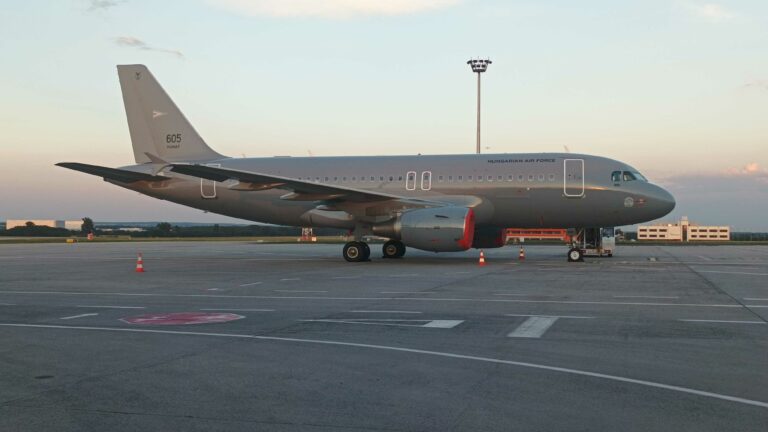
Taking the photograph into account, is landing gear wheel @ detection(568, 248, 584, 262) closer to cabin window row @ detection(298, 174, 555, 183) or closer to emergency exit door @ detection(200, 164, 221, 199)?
cabin window row @ detection(298, 174, 555, 183)

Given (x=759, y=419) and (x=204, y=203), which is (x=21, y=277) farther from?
(x=759, y=419)

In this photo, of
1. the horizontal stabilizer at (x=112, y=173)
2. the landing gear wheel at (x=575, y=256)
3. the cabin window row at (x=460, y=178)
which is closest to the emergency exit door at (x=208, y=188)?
the horizontal stabilizer at (x=112, y=173)

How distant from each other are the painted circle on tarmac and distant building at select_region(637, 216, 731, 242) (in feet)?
289

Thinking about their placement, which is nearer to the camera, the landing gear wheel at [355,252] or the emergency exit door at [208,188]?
the landing gear wheel at [355,252]

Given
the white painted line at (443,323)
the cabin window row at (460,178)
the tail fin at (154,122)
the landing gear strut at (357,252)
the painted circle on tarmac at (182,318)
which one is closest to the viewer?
the white painted line at (443,323)

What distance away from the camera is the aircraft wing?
2472 cm

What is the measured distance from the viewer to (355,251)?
2769 cm

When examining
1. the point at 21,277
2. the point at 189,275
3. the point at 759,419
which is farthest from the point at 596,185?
the point at 759,419

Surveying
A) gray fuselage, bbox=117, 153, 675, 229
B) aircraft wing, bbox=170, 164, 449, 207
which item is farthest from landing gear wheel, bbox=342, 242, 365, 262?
aircraft wing, bbox=170, 164, 449, 207

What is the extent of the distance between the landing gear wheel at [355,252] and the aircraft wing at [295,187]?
6.40 feet

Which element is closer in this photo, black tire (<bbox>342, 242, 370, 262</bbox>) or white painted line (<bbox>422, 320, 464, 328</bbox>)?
white painted line (<bbox>422, 320, 464, 328</bbox>)

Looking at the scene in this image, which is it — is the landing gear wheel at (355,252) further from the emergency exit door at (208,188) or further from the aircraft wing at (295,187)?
the emergency exit door at (208,188)

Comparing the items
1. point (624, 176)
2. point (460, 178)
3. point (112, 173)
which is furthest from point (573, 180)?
point (112, 173)

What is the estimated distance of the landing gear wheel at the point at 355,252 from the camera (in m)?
27.6
